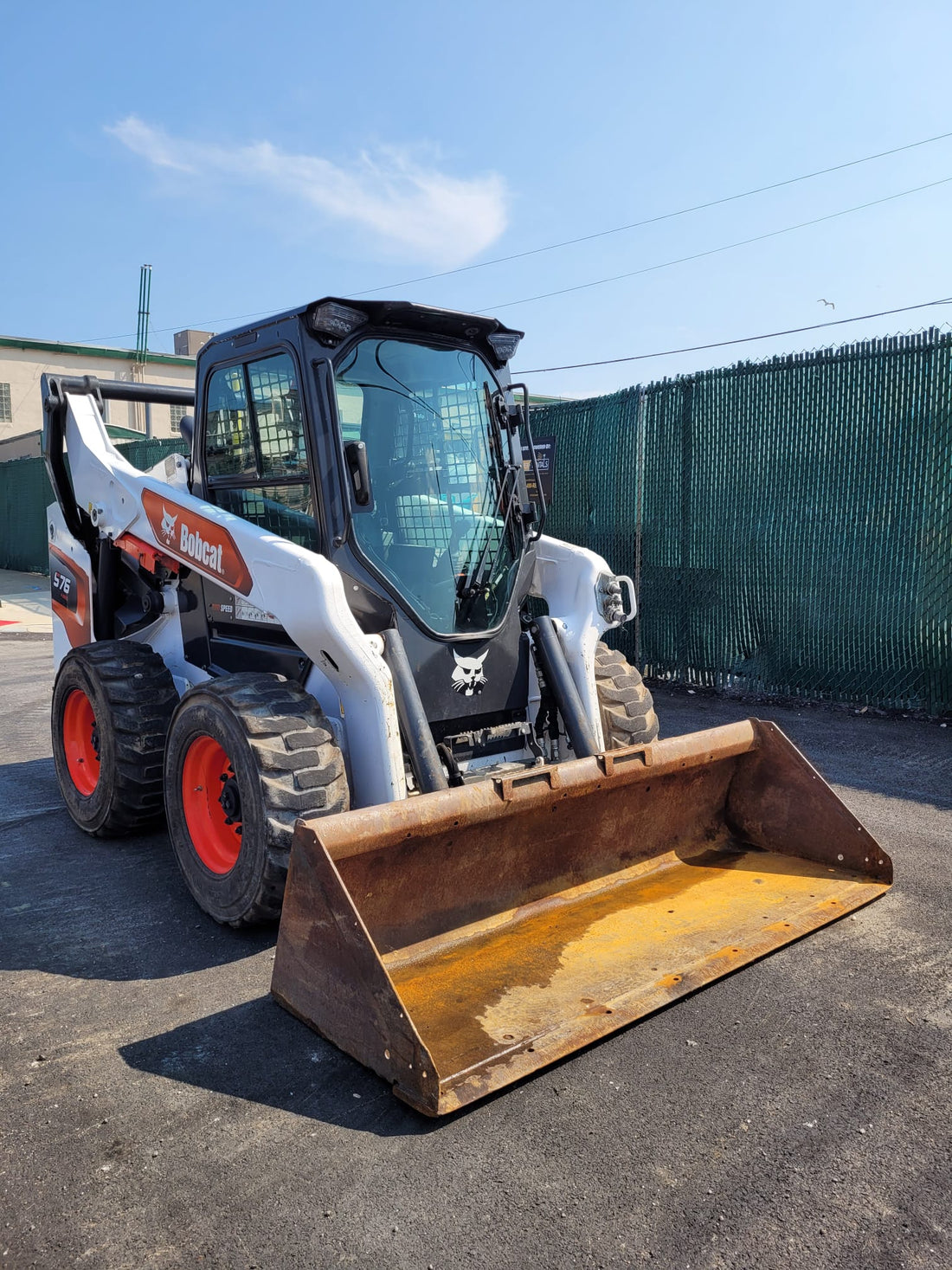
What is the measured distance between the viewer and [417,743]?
3.91 metres

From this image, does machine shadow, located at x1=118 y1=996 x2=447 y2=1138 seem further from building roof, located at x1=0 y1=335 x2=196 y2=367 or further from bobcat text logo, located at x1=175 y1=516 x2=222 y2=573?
building roof, located at x1=0 y1=335 x2=196 y2=367

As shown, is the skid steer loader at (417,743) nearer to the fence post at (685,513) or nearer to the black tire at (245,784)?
the black tire at (245,784)

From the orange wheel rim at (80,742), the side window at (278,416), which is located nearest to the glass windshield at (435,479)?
the side window at (278,416)

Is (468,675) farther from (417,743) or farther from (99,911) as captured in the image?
(99,911)

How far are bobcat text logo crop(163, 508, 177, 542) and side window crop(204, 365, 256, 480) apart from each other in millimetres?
330

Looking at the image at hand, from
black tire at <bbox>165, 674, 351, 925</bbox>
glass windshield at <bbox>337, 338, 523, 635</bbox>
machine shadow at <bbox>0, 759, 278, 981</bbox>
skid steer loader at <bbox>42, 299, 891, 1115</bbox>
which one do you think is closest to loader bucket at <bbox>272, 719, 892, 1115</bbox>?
skid steer loader at <bbox>42, 299, 891, 1115</bbox>

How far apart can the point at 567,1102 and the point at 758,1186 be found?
0.59m

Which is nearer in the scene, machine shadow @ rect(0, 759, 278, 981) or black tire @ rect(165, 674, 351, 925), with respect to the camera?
black tire @ rect(165, 674, 351, 925)

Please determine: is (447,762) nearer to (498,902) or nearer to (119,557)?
(498,902)

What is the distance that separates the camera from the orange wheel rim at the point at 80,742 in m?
5.60

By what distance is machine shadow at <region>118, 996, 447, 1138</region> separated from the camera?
286cm

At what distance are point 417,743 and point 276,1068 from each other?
1296 mm

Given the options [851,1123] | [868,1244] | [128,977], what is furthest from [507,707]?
[868,1244]

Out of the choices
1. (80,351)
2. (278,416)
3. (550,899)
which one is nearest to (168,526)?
(278,416)
